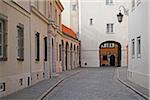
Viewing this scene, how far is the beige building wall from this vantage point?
48.4ft

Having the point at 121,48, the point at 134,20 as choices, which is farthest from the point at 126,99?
the point at 121,48

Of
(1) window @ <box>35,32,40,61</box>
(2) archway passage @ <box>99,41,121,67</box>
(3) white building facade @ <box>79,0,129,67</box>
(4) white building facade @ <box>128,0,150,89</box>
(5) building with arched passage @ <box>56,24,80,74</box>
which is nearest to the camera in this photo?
(4) white building facade @ <box>128,0,150,89</box>

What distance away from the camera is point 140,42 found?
20.7 m

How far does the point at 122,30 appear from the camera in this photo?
2410 inches

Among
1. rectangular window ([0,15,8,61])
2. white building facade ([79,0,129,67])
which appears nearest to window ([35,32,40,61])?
rectangular window ([0,15,8,61])

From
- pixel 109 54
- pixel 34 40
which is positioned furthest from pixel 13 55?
pixel 109 54

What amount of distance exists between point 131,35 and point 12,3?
10.6m

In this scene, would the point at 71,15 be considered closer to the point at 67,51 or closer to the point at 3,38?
the point at 67,51

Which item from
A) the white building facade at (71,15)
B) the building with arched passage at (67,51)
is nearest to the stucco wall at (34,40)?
the building with arched passage at (67,51)

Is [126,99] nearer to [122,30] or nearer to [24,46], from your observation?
[24,46]

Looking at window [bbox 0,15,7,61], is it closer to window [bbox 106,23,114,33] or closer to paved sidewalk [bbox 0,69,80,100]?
paved sidewalk [bbox 0,69,80,100]

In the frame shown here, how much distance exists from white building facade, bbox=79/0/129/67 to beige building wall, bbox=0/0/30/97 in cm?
4240

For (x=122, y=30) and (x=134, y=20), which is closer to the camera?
(x=134, y=20)

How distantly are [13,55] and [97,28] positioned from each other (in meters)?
46.4
